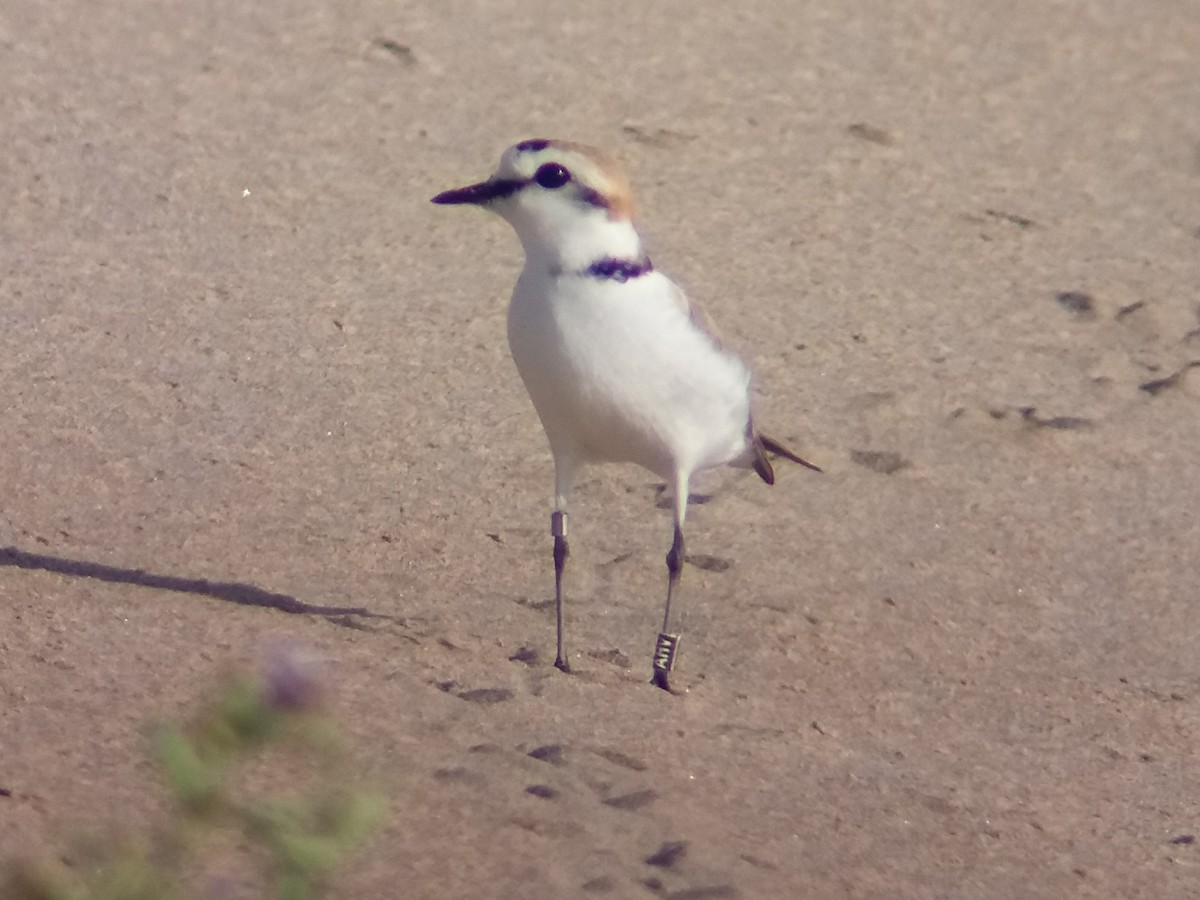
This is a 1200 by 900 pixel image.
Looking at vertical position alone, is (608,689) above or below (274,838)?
below

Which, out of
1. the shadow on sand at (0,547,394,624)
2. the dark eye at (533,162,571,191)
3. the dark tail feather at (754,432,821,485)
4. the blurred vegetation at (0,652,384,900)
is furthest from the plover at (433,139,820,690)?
the blurred vegetation at (0,652,384,900)

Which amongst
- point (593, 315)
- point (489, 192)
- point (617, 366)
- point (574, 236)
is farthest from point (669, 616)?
point (489, 192)

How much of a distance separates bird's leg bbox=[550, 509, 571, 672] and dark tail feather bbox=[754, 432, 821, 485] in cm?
68

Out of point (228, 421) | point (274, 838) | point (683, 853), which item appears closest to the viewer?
point (274, 838)

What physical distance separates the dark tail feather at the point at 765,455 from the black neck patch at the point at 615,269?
3.22 feet

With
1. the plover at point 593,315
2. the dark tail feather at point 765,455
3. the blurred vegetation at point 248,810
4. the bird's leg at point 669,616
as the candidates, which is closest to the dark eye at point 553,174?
the plover at point 593,315

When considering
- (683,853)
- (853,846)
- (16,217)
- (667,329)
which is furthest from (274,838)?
(16,217)

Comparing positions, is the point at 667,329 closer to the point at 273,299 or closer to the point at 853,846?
the point at 853,846

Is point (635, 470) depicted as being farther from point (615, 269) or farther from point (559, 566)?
point (615, 269)

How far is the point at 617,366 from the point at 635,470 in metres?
1.69

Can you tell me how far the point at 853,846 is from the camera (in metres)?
4.18

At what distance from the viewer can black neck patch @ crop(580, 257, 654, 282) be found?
4605mm

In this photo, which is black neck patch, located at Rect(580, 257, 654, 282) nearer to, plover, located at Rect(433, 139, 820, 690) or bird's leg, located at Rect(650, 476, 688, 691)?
plover, located at Rect(433, 139, 820, 690)

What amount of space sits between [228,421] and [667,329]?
197 centimetres
